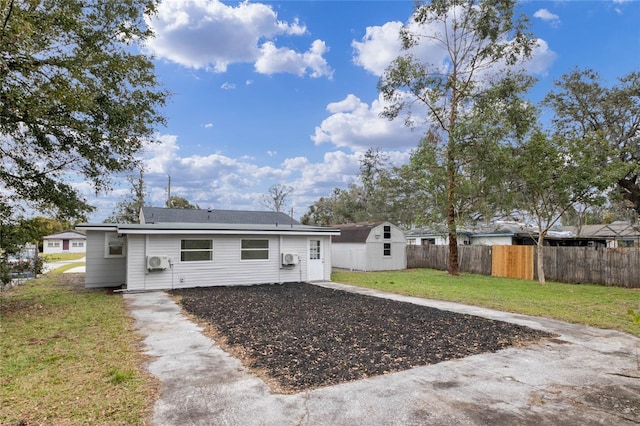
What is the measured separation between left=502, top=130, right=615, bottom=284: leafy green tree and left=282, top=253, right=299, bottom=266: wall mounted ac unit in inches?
336

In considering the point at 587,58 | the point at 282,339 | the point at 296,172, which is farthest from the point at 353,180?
the point at 282,339

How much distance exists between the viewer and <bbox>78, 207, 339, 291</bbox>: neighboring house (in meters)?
11.7

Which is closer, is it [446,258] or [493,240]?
[446,258]

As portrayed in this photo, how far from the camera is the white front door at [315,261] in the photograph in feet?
47.8

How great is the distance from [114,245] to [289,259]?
6.26 m

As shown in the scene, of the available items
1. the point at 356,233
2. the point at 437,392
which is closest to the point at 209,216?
the point at 356,233

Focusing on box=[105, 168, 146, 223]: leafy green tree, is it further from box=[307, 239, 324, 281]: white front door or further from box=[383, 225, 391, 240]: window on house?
box=[307, 239, 324, 281]: white front door

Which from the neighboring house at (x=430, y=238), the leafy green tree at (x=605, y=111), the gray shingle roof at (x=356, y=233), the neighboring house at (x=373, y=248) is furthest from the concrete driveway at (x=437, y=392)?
the neighboring house at (x=430, y=238)

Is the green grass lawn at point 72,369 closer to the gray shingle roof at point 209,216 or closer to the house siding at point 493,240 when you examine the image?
the gray shingle roof at point 209,216

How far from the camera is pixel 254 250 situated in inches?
532

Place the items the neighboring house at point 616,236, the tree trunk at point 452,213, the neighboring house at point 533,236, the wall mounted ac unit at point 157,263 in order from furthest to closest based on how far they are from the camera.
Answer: the neighboring house at point 616,236, the neighboring house at point 533,236, the tree trunk at point 452,213, the wall mounted ac unit at point 157,263

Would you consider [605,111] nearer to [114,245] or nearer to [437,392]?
[437,392]

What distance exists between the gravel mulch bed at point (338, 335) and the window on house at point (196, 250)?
2.82 metres

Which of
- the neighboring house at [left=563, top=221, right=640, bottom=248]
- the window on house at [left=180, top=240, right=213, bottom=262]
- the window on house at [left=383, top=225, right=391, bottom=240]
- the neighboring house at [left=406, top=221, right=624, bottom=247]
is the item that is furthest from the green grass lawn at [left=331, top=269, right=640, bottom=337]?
the neighboring house at [left=563, top=221, right=640, bottom=248]
